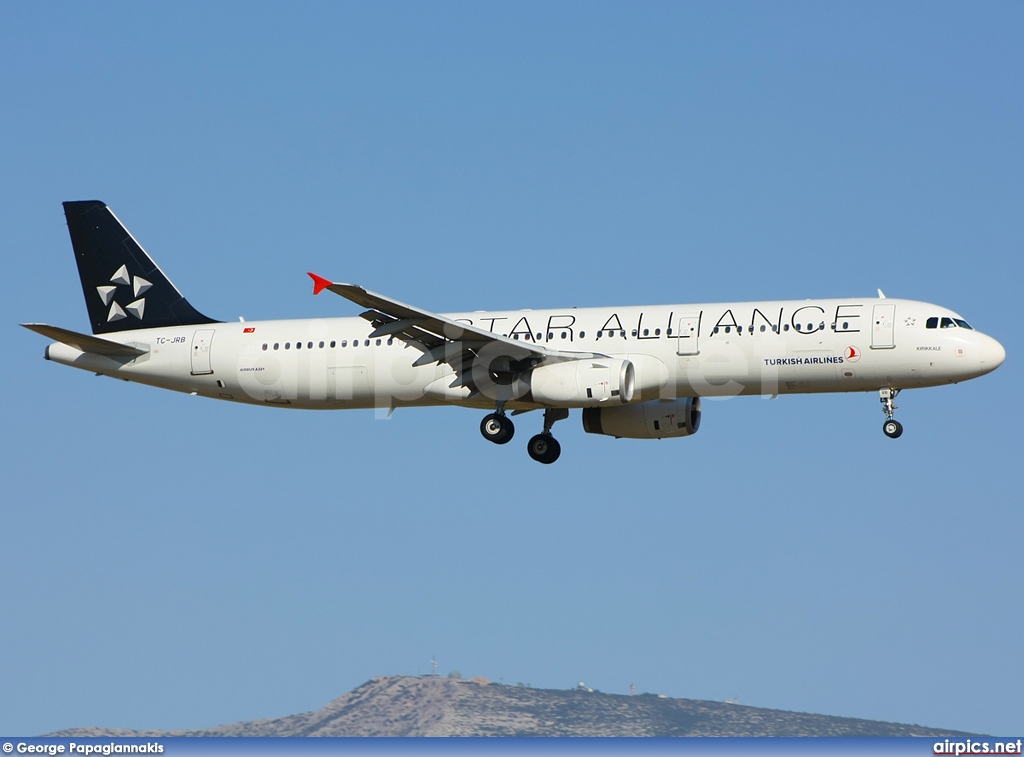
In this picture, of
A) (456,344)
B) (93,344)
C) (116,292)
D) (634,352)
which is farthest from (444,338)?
(116,292)

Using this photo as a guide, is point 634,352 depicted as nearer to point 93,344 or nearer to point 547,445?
point 547,445

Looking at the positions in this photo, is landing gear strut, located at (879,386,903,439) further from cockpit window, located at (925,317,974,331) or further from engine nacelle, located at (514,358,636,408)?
engine nacelle, located at (514,358,636,408)

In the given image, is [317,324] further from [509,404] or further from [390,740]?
[390,740]

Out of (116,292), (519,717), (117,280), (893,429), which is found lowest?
(519,717)

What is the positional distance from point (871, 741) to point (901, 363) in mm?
13514

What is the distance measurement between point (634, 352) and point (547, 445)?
5.55 meters

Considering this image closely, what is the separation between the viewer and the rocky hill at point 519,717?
276ft

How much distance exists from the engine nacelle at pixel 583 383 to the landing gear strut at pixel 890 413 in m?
7.66

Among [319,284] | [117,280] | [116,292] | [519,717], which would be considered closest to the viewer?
[319,284]

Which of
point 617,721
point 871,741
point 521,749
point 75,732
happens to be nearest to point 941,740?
point 871,741

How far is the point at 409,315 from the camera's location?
41.7m

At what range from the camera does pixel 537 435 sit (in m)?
48.2

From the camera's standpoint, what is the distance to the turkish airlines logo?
5047 cm

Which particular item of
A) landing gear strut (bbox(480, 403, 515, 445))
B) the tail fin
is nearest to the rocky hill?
the tail fin
